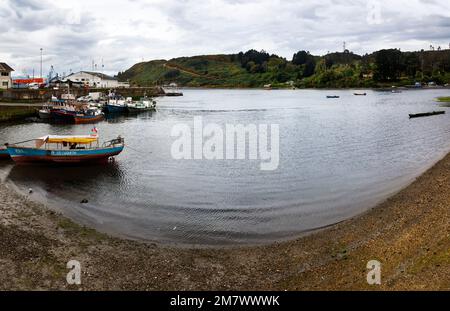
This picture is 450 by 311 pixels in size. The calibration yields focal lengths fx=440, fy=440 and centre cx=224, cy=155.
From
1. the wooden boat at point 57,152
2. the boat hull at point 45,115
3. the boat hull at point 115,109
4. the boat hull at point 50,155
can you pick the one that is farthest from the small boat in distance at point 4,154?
the boat hull at point 115,109

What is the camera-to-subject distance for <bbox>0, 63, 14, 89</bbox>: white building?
125 m

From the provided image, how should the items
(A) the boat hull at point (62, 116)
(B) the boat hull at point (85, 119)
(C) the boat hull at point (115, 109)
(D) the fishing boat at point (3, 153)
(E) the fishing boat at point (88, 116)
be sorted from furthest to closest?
1. (C) the boat hull at point (115, 109)
2. (E) the fishing boat at point (88, 116)
3. (B) the boat hull at point (85, 119)
4. (A) the boat hull at point (62, 116)
5. (D) the fishing boat at point (3, 153)

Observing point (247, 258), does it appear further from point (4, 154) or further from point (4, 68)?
point (4, 68)

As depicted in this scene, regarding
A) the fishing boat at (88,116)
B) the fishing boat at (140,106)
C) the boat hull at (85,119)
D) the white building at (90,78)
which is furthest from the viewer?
the white building at (90,78)

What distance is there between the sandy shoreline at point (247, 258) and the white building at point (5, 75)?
112167 millimetres

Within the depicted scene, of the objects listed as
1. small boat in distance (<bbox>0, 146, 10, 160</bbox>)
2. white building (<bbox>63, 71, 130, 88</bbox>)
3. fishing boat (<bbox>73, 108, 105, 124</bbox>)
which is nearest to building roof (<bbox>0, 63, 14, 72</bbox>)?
fishing boat (<bbox>73, 108, 105, 124</bbox>)

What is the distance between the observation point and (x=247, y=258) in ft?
72.2

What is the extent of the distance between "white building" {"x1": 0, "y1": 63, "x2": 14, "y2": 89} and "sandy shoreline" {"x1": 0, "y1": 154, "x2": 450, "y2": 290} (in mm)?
112167

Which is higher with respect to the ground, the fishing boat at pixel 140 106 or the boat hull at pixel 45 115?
the fishing boat at pixel 140 106

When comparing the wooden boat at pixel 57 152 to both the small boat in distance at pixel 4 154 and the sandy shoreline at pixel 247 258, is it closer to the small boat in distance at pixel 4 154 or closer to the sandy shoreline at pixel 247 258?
the small boat in distance at pixel 4 154

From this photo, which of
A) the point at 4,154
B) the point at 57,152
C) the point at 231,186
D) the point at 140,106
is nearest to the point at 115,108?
the point at 140,106

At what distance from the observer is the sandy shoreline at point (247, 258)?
18328 millimetres

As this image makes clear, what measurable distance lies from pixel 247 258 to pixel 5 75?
126 m
